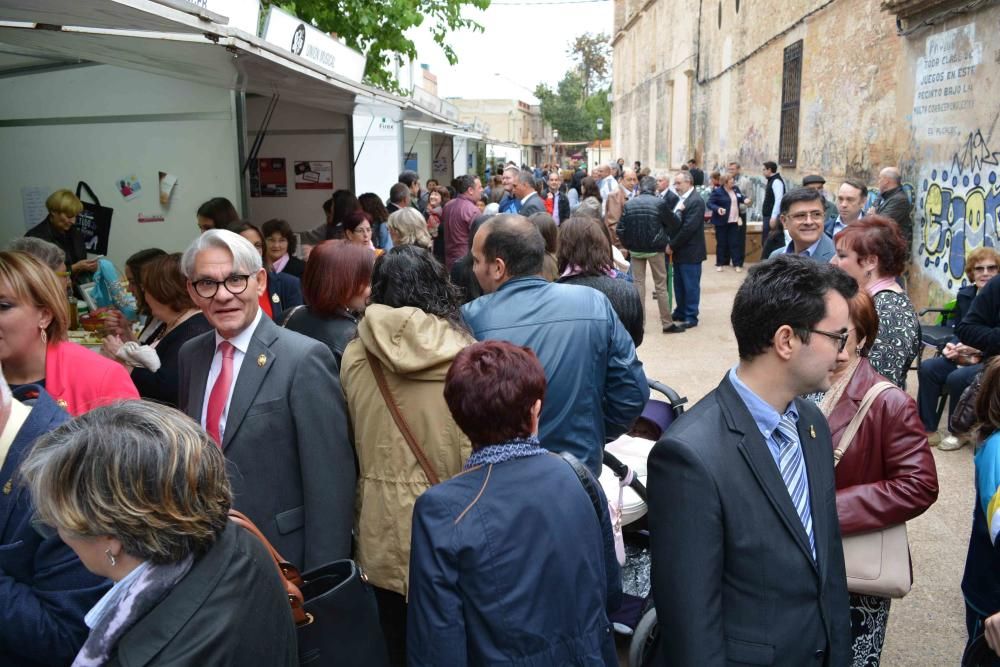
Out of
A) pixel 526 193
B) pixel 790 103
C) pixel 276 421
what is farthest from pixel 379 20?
pixel 276 421

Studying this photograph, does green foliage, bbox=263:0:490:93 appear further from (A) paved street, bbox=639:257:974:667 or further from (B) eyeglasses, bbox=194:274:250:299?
(B) eyeglasses, bbox=194:274:250:299

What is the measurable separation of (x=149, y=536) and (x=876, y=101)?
1196 cm

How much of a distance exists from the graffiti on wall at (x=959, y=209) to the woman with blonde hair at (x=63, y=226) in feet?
26.9

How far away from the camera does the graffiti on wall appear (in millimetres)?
7930

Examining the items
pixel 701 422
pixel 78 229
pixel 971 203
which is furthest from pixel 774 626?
pixel 971 203

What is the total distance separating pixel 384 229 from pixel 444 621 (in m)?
6.98

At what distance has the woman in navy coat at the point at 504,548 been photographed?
6.63 feet

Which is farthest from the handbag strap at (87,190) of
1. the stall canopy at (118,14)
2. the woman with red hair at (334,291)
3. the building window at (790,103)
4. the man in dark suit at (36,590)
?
the building window at (790,103)

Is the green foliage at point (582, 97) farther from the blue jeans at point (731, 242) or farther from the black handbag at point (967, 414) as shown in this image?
the black handbag at point (967, 414)

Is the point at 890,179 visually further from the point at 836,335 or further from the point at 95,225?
the point at 95,225

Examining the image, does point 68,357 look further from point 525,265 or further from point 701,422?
point 701,422

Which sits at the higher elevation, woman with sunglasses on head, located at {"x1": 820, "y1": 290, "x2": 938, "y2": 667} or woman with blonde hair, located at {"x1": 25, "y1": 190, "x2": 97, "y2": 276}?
woman with blonde hair, located at {"x1": 25, "y1": 190, "x2": 97, "y2": 276}

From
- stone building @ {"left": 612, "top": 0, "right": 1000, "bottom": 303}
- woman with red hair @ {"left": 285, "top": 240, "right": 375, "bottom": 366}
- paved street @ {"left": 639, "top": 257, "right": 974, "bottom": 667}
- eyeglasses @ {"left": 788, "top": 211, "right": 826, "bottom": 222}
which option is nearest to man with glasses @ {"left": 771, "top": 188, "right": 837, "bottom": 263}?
eyeglasses @ {"left": 788, "top": 211, "right": 826, "bottom": 222}

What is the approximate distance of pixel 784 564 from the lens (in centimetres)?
198
